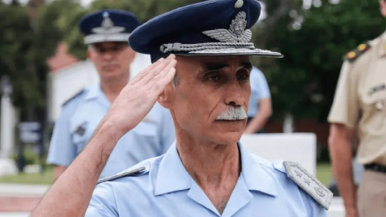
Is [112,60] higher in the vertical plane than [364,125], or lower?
higher

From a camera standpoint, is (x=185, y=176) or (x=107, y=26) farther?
(x=107, y=26)

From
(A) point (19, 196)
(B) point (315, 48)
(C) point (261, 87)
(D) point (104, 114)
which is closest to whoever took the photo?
(D) point (104, 114)

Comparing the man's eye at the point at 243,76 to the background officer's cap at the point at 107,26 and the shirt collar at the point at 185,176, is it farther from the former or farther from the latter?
the background officer's cap at the point at 107,26

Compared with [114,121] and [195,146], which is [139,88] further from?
[195,146]

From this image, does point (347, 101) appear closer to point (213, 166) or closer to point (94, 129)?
point (94, 129)

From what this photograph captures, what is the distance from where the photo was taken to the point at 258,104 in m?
9.01

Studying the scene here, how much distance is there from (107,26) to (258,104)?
11.4 ft

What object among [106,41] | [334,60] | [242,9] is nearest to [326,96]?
[334,60]

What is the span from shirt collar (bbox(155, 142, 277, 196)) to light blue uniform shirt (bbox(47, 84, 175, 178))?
2247 millimetres

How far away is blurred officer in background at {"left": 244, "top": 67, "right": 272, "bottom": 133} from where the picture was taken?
28.8ft

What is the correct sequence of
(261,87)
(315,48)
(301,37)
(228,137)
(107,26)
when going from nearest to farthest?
(228,137) → (107,26) → (261,87) → (315,48) → (301,37)

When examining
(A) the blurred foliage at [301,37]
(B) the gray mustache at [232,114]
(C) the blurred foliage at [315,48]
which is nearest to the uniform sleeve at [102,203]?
(B) the gray mustache at [232,114]

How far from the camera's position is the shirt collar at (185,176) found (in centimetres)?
259

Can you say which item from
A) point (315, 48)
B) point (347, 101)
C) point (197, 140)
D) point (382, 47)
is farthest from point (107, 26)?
point (315, 48)
